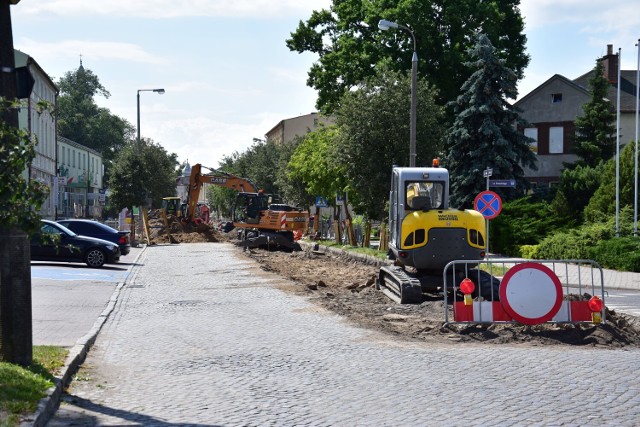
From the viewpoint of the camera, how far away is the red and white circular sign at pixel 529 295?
12.7 m

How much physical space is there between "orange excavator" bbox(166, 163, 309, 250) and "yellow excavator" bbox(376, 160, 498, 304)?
23.2 m

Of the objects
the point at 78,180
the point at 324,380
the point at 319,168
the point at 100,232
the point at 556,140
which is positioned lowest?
the point at 324,380

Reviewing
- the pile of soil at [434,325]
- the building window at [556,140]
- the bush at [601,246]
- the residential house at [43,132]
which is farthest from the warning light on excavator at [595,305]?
the residential house at [43,132]

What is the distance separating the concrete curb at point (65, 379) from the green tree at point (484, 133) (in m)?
27.1

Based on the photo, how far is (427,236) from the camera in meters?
17.9

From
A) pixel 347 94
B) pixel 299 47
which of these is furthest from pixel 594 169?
pixel 299 47

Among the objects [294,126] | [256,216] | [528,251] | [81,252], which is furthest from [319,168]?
[294,126]

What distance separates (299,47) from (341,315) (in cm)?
3563

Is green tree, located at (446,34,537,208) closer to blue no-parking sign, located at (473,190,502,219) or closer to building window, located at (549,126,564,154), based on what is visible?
building window, located at (549,126,564,154)

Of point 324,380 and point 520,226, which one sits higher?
point 520,226

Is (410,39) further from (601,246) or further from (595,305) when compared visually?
(595,305)

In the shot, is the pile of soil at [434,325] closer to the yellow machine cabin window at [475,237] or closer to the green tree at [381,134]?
the yellow machine cabin window at [475,237]

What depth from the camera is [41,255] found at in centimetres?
2842

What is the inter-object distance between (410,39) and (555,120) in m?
13.4
